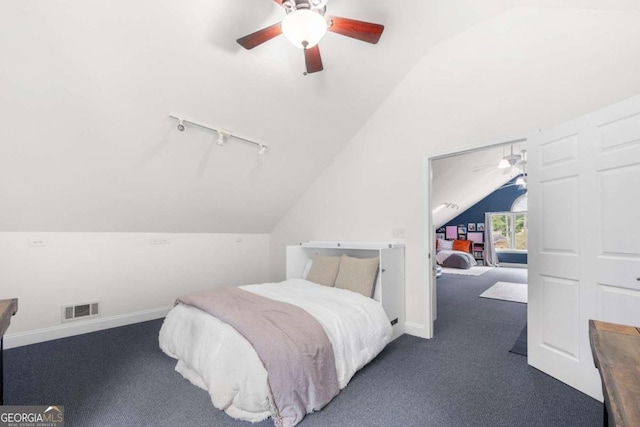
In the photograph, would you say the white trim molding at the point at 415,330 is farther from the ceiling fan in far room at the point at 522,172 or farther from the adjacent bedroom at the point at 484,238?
the ceiling fan in far room at the point at 522,172

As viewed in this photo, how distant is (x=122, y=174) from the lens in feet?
8.82

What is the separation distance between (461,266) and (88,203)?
27.1ft

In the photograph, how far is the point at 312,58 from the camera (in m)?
1.90

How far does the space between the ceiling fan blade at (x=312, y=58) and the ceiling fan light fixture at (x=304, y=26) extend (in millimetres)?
245

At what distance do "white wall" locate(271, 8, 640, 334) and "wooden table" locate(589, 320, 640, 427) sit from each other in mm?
1789

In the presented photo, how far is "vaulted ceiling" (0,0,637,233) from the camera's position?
71.3 inches

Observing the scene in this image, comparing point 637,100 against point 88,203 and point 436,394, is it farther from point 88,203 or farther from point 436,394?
point 88,203

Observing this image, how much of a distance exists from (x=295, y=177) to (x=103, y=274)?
98.5 inches

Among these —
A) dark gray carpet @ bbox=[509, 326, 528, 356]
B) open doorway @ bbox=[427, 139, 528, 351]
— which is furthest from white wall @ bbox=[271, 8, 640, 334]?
open doorway @ bbox=[427, 139, 528, 351]

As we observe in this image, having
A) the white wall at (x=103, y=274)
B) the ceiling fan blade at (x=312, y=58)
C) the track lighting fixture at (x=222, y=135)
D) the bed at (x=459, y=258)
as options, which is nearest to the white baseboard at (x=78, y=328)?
the white wall at (x=103, y=274)

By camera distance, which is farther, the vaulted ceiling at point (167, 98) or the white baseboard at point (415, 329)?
the white baseboard at point (415, 329)

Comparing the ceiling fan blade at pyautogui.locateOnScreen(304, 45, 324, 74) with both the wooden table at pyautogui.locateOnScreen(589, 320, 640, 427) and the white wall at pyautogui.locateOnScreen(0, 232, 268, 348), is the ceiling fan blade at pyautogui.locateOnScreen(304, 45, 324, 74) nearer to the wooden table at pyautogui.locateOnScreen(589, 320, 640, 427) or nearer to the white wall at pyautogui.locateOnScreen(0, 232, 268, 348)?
the wooden table at pyautogui.locateOnScreen(589, 320, 640, 427)

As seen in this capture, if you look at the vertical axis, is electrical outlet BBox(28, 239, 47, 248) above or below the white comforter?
above

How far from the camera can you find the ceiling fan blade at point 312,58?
1829mm
